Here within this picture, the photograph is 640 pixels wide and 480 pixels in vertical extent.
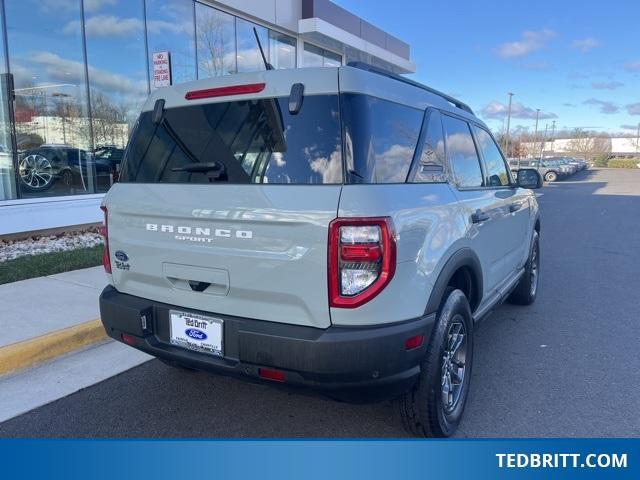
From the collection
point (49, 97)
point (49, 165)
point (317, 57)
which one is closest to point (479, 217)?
point (49, 165)

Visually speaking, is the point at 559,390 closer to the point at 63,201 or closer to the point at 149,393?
the point at 149,393

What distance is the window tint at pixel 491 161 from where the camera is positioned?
404 cm

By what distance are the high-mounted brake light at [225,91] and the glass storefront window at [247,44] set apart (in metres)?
A: 10.1

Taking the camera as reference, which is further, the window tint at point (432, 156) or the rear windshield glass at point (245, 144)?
the window tint at point (432, 156)

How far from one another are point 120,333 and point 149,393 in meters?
0.70

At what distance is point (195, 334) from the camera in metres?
2.60

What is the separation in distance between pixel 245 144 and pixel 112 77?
9.53m

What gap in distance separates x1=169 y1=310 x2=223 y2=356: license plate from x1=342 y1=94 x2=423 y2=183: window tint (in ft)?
3.41

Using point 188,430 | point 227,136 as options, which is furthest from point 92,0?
point 188,430

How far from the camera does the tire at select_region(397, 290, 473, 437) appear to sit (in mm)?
2607

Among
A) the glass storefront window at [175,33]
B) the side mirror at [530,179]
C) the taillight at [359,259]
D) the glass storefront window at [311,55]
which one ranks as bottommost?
the taillight at [359,259]

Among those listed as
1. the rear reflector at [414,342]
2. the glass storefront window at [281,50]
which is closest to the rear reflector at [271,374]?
the rear reflector at [414,342]

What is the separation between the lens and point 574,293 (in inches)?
239

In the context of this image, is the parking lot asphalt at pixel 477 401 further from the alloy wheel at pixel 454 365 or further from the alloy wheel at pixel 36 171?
the alloy wheel at pixel 36 171
